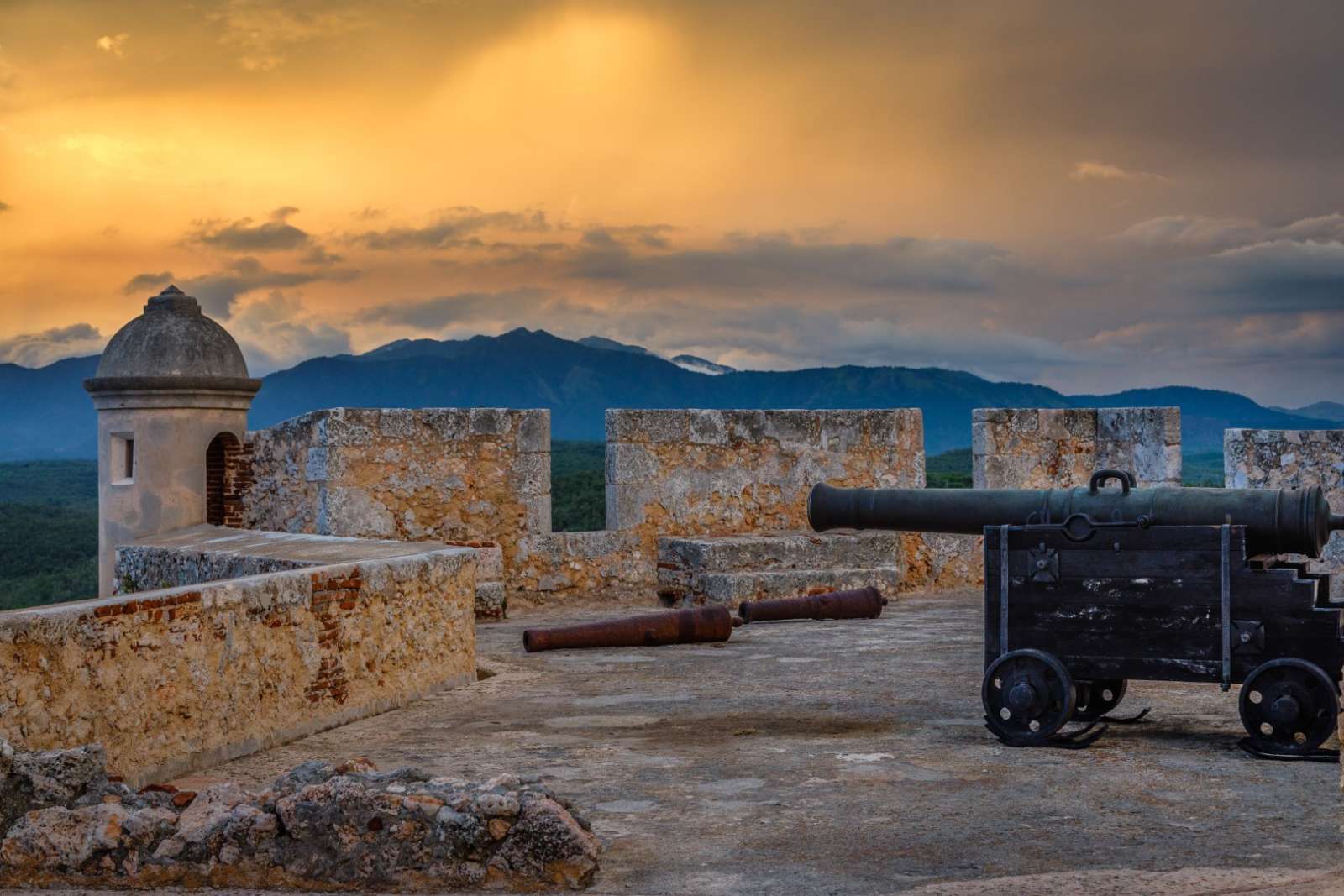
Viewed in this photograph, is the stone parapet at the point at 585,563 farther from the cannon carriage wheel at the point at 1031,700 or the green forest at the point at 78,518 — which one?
the cannon carriage wheel at the point at 1031,700

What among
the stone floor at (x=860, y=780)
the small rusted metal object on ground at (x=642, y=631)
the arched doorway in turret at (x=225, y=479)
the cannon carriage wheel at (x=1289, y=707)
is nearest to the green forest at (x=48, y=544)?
the arched doorway in turret at (x=225, y=479)

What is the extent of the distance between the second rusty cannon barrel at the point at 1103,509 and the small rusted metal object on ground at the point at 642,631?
2.88 metres

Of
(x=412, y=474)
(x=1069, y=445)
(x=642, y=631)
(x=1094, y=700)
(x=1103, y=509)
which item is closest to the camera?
(x=1103, y=509)

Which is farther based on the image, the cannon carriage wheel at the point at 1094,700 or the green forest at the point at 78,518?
the green forest at the point at 78,518

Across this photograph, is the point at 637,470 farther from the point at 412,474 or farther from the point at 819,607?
the point at 819,607

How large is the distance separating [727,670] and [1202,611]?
3363 mm

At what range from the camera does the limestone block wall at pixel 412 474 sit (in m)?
12.6

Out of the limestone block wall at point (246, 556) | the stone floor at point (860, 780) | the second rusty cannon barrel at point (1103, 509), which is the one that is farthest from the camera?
the limestone block wall at point (246, 556)

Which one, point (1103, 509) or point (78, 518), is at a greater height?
point (1103, 509)

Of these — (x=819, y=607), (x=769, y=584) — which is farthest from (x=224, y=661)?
(x=769, y=584)

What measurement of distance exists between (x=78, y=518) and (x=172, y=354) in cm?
4195

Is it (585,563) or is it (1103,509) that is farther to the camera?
(585,563)

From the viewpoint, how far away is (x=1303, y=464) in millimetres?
12492

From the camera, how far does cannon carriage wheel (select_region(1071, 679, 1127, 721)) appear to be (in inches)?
276
